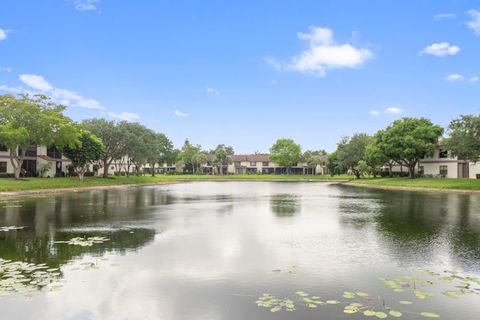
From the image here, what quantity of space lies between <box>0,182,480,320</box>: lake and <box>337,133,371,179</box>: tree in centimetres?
7511

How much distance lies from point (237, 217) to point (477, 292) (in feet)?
51.2

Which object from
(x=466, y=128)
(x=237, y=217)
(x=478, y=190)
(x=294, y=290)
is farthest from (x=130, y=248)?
(x=466, y=128)

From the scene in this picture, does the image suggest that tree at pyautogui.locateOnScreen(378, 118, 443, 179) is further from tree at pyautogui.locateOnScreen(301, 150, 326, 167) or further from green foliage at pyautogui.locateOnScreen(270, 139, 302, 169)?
tree at pyautogui.locateOnScreen(301, 150, 326, 167)

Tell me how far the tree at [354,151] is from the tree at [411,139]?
21040 mm

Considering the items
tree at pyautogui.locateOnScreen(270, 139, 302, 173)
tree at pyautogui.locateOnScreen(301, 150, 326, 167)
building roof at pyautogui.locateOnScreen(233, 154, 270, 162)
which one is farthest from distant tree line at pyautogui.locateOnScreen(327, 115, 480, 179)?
building roof at pyautogui.locateOnScreen(233, 154, 270, 162)

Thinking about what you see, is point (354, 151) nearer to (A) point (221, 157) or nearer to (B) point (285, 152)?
(B) point (285, 152)

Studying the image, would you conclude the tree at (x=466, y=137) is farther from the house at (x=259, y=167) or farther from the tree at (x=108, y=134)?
the house at (x=259, y=167)

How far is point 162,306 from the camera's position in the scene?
8.57 m

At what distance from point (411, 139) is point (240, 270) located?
2489 inches

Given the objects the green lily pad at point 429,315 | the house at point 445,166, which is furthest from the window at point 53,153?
the green lily pad at point 429,315

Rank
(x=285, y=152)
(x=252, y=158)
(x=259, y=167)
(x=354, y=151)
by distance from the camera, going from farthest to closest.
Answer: (x=252, y=158)
(x=259, y=167)
(x=285, y=152)
(x=354, y=151)

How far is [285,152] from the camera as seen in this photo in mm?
131000

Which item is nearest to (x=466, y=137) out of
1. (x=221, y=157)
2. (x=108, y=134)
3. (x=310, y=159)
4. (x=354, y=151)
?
(x=354, y=151)

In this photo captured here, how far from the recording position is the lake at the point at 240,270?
8.41 m
